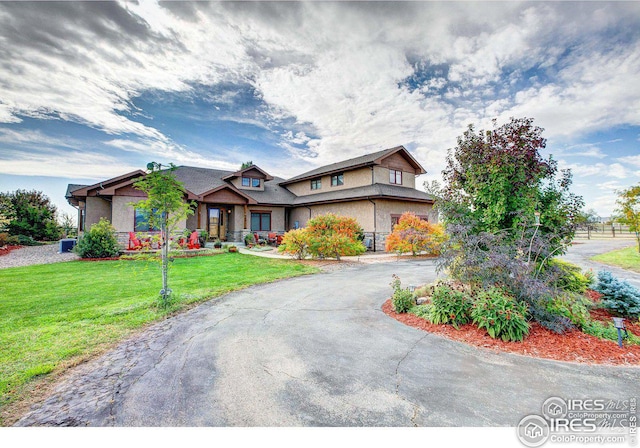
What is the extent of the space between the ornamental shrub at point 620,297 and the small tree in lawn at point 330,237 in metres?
9.28

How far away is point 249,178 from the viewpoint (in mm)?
24656

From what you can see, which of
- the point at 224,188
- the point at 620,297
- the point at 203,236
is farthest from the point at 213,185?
the point at 620,297

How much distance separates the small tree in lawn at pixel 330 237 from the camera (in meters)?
13.7

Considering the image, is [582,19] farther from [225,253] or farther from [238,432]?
[225,253]

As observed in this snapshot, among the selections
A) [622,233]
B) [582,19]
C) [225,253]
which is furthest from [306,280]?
[622,233]

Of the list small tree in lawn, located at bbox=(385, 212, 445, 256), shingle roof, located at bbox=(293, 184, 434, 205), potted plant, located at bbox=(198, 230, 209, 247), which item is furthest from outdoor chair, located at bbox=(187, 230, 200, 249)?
small tree in lawn, located at bbox=(385, 212, 445, 256)

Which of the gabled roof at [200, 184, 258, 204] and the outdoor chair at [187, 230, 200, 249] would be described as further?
the gabled roof at [200, 184, 258, 204]

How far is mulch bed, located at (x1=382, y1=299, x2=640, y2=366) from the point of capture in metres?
3.82

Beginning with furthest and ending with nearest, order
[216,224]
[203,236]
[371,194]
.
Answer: [216,224], [203,236], [371,194]

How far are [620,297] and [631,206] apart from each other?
15007 millimetres

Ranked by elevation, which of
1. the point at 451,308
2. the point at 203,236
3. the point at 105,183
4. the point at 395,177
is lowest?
the point at 451,308

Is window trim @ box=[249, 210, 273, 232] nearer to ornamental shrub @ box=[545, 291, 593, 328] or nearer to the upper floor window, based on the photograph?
the upper floor window

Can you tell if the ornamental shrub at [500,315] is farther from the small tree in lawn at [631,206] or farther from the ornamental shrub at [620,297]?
the small tree in lawn at [631,206]

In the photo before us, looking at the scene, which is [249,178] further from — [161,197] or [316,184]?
[161,197]
